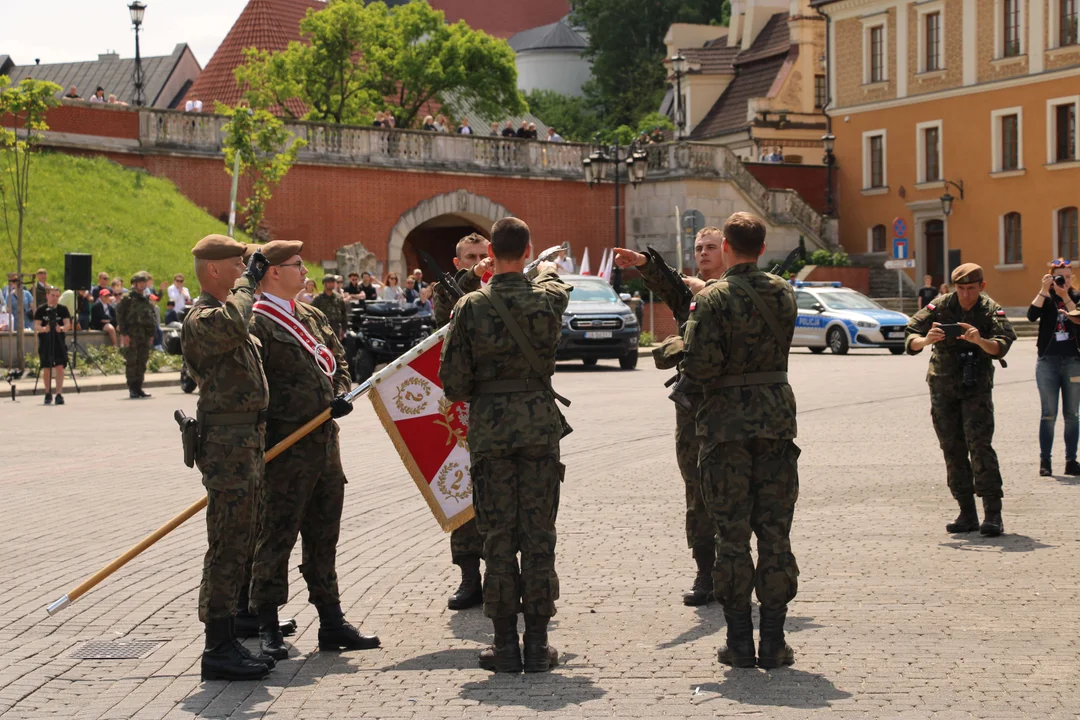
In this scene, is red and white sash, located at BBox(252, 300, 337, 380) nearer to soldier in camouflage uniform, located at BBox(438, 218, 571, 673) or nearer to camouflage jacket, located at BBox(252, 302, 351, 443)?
camouflage jacket, located at BBox(252, 302, 351, 443)

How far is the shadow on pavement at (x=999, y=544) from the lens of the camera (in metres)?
9.27

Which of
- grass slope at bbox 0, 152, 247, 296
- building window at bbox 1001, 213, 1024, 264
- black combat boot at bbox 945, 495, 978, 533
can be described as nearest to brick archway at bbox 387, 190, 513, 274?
grass slope at bbox 0, 152, 247, 296

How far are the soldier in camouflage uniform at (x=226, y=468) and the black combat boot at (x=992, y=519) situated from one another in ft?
16.9

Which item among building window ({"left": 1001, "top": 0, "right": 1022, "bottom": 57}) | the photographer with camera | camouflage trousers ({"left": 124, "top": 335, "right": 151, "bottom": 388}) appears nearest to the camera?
the photographer with camera

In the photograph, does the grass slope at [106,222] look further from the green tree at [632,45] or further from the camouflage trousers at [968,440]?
the green tree at [632,45]

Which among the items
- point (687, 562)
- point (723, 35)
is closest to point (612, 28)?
point (723, 35)

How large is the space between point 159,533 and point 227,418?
1.97ft

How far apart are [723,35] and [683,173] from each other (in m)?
32.0

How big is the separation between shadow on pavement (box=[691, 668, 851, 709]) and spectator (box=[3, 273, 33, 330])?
2179 cm

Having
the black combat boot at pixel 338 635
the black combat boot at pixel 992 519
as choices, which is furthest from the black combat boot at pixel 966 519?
the black combat boot at pixel 338 635

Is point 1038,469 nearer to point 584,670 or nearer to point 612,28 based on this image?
point 584,670

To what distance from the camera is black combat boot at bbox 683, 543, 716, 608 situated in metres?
7.82

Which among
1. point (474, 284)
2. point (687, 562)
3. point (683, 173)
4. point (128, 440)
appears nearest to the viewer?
point (474, 284)

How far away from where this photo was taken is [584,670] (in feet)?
21.4
